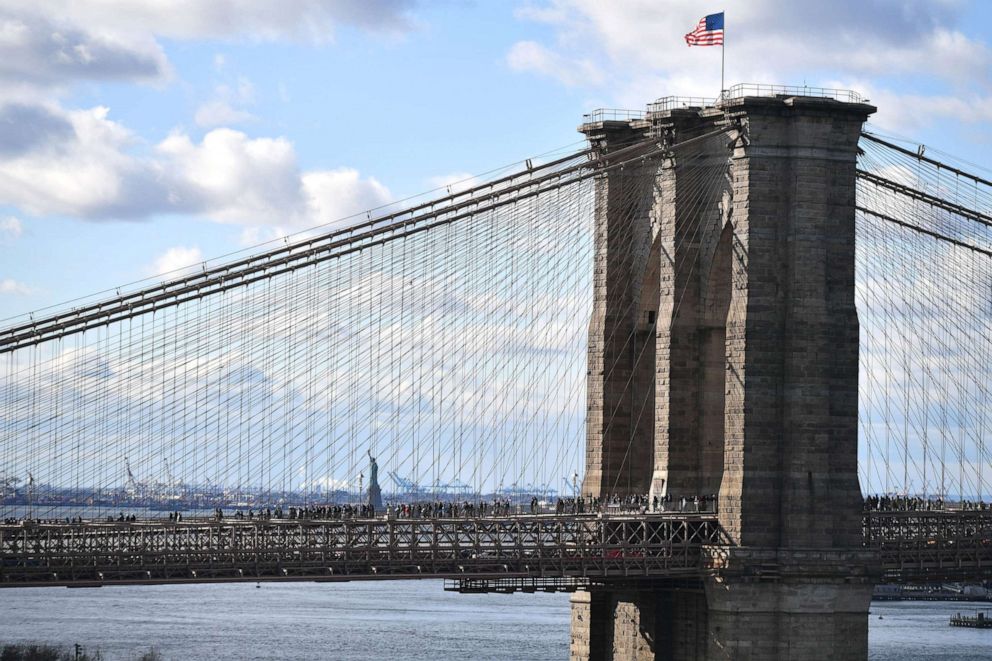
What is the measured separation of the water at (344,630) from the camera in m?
138

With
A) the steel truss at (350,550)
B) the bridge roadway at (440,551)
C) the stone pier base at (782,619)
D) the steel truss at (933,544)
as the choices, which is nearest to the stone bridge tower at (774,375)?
the stone pier base at (782,619)

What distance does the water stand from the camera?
138 meters

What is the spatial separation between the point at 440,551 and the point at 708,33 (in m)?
26.5

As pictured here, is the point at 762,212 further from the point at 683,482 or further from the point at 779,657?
the point at 779,657

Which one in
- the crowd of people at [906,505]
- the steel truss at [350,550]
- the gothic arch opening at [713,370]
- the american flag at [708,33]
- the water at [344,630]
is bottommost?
the water at [344,630]

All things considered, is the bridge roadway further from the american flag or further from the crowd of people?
the american flag

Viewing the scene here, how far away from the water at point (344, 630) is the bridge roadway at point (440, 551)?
193 feet

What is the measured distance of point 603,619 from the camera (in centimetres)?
8138

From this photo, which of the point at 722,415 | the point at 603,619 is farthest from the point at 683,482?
the point at 603,619

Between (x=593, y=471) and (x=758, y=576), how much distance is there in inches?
481

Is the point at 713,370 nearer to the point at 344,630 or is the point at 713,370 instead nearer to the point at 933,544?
the point at 933,544

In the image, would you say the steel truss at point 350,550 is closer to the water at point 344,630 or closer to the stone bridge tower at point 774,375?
the stone bridge tower at point 774,375

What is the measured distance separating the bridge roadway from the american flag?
68.7 feet

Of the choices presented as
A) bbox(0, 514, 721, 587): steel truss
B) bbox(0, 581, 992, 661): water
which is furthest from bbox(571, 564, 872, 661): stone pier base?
bbox(0, 581, 992, 661): water
